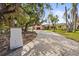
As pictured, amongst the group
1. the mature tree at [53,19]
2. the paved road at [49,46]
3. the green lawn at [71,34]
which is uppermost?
the mature tree at [53,19]

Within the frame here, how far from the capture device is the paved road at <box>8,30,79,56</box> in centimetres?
297

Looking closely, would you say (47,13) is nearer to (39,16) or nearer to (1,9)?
(39,16)

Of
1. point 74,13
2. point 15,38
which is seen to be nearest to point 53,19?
point 74,13

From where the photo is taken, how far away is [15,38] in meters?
3.02

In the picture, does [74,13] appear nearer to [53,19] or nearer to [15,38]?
[53,19]

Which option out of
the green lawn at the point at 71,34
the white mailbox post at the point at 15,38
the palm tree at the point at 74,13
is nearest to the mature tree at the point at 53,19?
the green lawn at the point at 71,34

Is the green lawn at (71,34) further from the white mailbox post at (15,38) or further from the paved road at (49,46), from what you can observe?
the white mailbox post at (15,38)

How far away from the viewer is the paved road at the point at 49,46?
2.97 m

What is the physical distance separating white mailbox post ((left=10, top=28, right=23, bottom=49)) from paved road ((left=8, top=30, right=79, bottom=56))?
0.07 metres

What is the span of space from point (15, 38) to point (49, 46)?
1.47 ft

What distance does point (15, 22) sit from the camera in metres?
3.00

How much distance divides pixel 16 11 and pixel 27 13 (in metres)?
0.15

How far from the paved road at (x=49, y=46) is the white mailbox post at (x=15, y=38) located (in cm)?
7

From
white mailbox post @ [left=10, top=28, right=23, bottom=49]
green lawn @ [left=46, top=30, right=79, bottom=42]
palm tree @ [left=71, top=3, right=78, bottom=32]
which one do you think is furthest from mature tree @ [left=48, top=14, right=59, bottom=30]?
white mailbox post @ [left=10, top=28, right=23, bottom=49]
